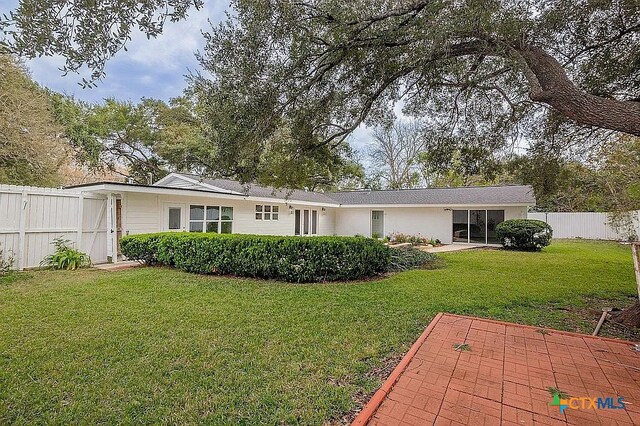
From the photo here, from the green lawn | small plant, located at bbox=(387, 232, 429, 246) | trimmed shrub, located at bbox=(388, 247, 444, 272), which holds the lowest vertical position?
the green lawn

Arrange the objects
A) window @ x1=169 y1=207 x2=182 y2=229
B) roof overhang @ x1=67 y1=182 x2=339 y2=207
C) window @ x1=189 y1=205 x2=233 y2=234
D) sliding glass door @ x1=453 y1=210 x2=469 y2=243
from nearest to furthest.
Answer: roof overhang @ x1=67 y1=182 x2=339 y2=207 < window @ x1=169 y1=207 x2=182 y2=229 < window @ x1=189 y1=205 x2=233 y2=234 < sliding glass door @ x1=453 y1=210 x2=469 y2=243

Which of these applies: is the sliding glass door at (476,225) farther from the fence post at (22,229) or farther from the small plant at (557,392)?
the fence post at (22,229)

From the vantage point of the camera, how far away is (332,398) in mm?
2730

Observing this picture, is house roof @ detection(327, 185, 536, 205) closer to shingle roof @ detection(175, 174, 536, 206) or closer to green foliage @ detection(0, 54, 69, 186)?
shingle roof @ detection(175, 174, 536, 206)

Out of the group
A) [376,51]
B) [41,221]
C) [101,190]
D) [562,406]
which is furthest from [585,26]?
[41,221]

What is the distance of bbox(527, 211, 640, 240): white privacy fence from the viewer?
1988 cm

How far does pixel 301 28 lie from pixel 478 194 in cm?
1641

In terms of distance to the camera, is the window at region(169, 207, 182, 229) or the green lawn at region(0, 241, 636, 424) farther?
the window at region(169, 207, 182, 229)

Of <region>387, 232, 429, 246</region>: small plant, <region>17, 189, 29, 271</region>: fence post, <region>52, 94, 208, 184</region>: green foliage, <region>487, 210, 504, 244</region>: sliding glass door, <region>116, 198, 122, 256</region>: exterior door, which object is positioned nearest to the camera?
<region>17, 189, 29, 271</region>: fence post

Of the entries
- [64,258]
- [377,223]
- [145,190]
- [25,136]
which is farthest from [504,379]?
[377,223]

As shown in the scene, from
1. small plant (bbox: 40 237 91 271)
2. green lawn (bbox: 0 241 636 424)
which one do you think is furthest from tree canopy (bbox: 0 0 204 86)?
small plant (bbox: 40 237 91 271)

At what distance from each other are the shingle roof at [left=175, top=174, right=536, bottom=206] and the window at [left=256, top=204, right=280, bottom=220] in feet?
2.44

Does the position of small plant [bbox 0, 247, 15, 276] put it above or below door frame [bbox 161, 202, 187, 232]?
below

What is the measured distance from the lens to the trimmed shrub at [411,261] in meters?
9.52
